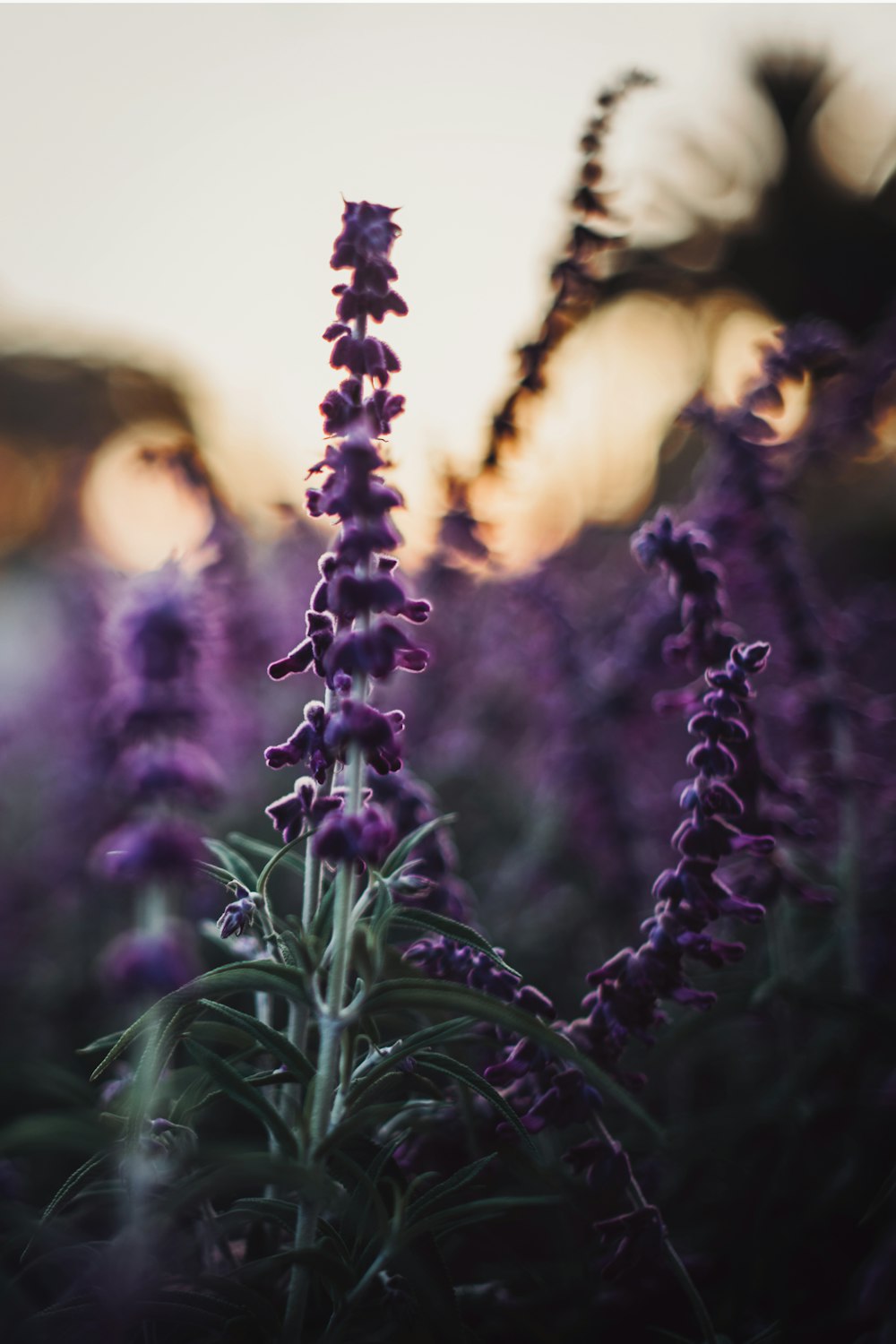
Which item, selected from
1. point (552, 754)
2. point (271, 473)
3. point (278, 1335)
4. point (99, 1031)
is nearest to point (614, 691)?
point (552, 754)

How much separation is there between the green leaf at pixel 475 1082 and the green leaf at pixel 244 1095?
16 cm

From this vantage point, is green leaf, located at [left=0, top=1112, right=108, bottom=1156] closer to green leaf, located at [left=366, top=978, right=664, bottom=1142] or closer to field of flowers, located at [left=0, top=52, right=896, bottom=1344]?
field of flowers, located at [left=0, top=52, right=896, bottom=1344]

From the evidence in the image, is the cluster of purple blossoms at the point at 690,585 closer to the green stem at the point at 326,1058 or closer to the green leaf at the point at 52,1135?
the green stem at the point at 326,1058

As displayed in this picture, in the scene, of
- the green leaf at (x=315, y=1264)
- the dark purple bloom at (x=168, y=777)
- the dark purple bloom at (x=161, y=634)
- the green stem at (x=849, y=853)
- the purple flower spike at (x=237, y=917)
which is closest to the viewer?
the green leaf at (x=315, y=1264)

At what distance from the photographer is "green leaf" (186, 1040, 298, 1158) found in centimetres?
82

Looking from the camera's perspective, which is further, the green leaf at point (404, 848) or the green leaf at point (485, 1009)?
the green leaf at point (404, 848)

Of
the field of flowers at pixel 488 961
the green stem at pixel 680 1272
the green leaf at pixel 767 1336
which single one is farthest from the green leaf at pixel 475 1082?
the green leaf at pixel 767 1336

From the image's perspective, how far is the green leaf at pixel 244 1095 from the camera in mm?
820

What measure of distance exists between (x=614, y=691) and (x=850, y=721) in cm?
55

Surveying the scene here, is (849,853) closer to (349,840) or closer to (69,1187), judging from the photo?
(349,840)

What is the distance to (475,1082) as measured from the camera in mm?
892

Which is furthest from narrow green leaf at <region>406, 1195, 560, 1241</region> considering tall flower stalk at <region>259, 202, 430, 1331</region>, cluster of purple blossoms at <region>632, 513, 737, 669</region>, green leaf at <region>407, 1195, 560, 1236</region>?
cluster of purple blossoms at <region>632, 513, 737, 669</region>

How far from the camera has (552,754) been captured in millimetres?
2215

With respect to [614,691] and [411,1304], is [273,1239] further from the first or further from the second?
[614,691]
